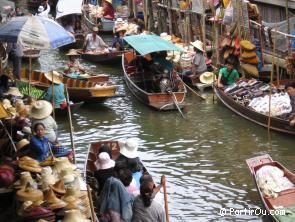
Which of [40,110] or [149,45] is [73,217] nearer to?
[40,110]

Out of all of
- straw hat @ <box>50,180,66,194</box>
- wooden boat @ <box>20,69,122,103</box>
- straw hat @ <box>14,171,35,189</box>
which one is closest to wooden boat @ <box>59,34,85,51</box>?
wooden boat @ <box>20,69,122,103</box>

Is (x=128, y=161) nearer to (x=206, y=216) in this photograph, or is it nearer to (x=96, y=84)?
(x=206, y=216)

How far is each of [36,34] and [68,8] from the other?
1555 cm

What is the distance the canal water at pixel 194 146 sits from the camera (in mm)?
10062

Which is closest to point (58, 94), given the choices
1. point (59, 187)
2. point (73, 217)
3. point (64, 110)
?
point (64, 110)

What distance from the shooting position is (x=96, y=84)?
16.0 metres

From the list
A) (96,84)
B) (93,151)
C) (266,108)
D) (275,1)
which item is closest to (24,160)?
(93,151)

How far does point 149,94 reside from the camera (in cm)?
1536

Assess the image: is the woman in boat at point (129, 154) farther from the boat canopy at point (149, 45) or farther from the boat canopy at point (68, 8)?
the boat canopy at point (68, 8)

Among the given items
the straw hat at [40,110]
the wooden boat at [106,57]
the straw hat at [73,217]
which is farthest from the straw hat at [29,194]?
the wooden boat at [106,57]

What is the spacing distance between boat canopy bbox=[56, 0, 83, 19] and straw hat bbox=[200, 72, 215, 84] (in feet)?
32.5

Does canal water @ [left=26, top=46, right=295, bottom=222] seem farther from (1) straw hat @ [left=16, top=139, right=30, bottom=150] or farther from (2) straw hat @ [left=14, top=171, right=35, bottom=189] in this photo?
(2) straw hat @ [left=14, top=171, right=35, bottom=189]

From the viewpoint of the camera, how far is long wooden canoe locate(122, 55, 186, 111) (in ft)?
50.4

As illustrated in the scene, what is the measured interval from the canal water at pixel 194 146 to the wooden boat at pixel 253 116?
16cm
